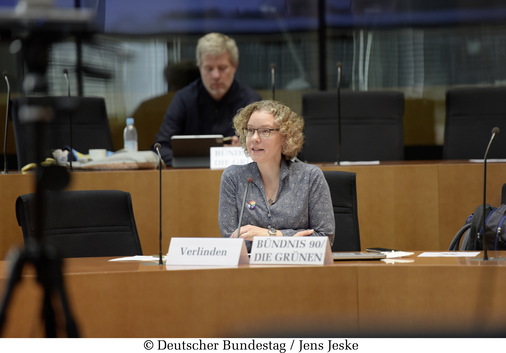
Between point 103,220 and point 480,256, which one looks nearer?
point 480,256

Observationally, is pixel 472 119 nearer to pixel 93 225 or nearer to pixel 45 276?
pixel 93 225

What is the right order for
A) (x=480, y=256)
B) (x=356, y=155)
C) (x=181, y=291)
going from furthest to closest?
1. (x=356, y=155)
2. (x=480, y=256)
3. (x=181, y=291)

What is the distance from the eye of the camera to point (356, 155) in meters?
4.13

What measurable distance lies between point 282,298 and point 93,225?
1016 mm

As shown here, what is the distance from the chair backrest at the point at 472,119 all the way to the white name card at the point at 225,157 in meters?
1.48

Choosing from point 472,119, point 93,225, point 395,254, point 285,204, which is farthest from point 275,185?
point 472,119

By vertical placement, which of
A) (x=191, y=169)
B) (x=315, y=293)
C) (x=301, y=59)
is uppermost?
(x=301, y=59)

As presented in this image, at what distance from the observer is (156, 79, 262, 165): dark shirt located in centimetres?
432

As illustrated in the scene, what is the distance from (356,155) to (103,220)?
188 cm

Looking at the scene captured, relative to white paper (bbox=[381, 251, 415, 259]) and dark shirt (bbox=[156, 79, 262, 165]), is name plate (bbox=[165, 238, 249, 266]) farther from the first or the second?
dark shirt (bbox=[156, 79, 262, 165])

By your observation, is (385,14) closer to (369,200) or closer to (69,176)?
(369,200)

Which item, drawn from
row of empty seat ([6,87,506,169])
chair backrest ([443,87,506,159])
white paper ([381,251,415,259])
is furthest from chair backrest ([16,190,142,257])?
chair backrest ([443,87,506,159])

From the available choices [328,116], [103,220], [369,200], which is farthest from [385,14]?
[103,220]

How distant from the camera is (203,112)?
14.3 ft
